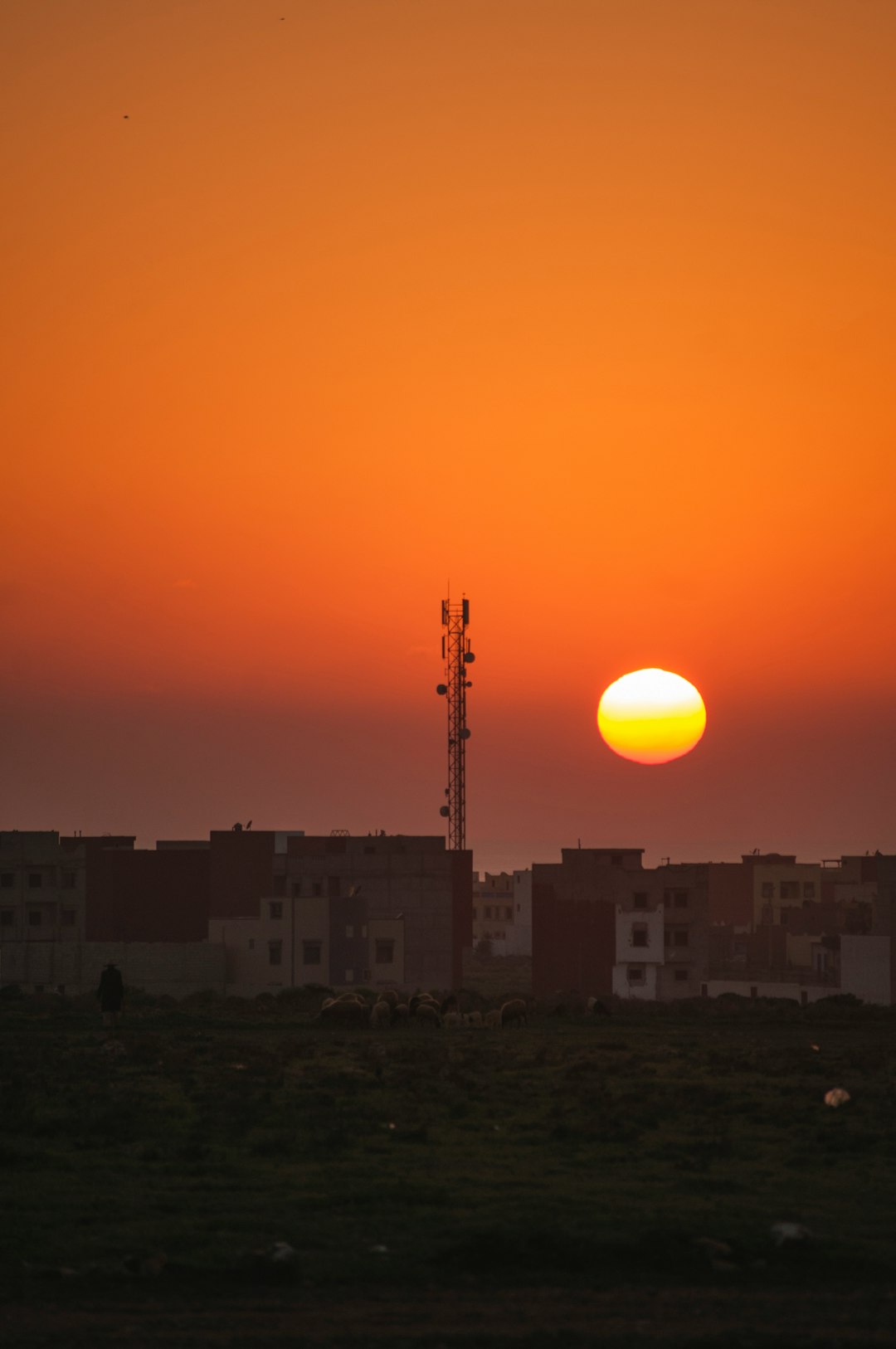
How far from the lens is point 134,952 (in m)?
A: 105

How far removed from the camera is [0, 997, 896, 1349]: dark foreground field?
14820 mm

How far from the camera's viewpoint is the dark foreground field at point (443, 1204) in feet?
48.6

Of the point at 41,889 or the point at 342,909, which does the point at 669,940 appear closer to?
the point at 342,909

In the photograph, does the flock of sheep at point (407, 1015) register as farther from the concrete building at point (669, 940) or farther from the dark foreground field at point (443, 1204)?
the concrete building at point (669, 940)

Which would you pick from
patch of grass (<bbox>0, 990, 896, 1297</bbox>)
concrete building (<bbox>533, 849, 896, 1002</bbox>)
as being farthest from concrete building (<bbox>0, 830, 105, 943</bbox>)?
patch of grass (<bbox>0, 990, 896, 1297</bbox>)

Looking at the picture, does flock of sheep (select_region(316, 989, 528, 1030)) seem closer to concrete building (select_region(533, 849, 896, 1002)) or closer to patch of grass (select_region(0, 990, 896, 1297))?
patch of grass (select_region(0, 990, 896, 1297))

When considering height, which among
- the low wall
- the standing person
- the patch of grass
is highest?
the standing person

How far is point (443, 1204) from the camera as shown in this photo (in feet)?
65.1

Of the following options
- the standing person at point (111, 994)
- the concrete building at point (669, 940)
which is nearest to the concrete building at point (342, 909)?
the concrete building at point (669, 940)

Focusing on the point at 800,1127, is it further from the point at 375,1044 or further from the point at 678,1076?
the point at 375,1044

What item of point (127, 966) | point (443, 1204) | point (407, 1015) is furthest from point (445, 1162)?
point (127, 966)

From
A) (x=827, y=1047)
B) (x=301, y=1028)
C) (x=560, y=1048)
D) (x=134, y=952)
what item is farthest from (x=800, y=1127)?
(x=134, y=952)

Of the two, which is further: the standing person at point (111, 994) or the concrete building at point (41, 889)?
the concrete building at point (41, 889)

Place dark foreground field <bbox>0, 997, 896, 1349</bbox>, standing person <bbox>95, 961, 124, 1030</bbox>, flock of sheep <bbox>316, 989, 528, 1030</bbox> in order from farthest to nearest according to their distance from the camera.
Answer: flock of sheep <bbox>316, 989, 528, 1030</bbox> < standing person <bbox>95, 961, 124, 1030</bbox> < dark foreground field <bbox>0, 997, 896, 1349</bbox>
